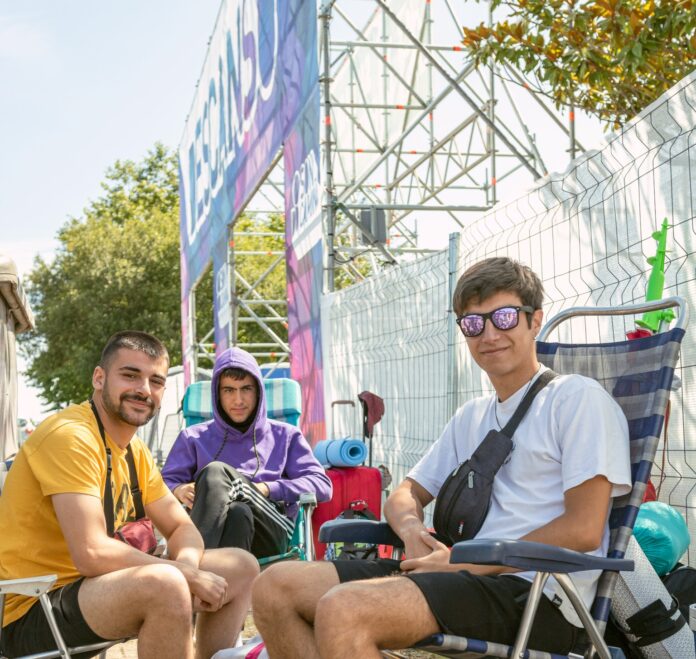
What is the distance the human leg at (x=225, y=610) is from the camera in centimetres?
375

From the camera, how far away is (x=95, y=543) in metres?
3.19

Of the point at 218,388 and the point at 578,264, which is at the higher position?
the point at 578,264

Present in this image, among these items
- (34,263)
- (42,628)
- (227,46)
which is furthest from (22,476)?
(34,263)

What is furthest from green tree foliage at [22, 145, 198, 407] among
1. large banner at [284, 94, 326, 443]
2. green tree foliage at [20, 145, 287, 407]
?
large banner at [284, 94, 326, 443]

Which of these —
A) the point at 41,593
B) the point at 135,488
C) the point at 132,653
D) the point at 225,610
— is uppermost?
the point at 135,488

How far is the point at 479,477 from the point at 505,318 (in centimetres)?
47

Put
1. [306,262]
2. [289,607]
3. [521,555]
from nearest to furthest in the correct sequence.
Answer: [521,555]
[289,607]
[306,262]

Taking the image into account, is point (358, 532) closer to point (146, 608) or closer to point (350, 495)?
point (146, 608)

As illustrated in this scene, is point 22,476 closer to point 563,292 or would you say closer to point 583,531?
point 583,531

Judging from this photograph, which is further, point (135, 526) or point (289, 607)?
point (135, 526)

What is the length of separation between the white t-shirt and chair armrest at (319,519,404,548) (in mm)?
413

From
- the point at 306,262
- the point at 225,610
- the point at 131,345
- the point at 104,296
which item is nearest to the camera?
the point at 131,345

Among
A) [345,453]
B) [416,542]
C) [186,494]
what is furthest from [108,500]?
[345,453]

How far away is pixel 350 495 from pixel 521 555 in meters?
3.51
